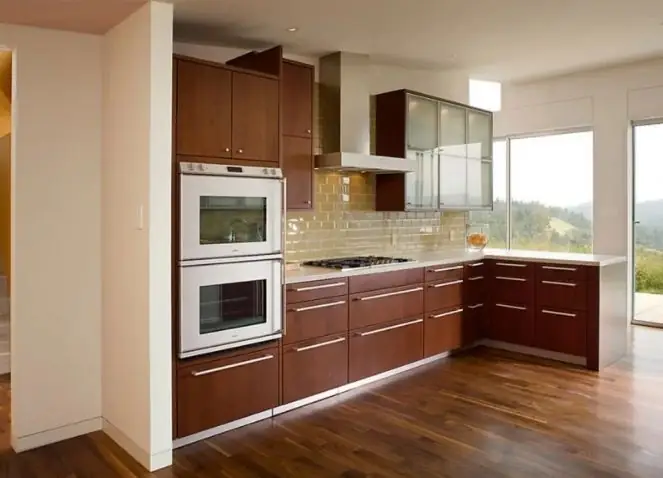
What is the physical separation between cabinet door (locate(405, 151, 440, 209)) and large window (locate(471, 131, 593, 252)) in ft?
6.68

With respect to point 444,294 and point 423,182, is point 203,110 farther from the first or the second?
point 444,294

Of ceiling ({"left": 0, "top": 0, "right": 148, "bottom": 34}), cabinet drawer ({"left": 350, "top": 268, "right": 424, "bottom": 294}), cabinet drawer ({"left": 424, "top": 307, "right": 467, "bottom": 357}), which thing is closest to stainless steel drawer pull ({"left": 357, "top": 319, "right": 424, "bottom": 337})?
cabinet drawer ({"left": 424, "top": 307, "right": 467, "bottom": 357})

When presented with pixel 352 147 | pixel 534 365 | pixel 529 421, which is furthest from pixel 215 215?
pixel 534 365

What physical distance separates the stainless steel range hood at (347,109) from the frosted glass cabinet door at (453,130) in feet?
2.67

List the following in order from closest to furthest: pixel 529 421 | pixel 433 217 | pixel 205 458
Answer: pixel 205 458, pixel 529 421, pixel 433 217

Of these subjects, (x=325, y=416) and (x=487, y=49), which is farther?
(x=487, y=49)

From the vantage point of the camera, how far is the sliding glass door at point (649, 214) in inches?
254

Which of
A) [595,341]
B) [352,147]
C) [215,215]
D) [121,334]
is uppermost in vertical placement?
[352,147]

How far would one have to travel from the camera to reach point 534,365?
5.00 m

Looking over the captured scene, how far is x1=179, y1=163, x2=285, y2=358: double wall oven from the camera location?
10.9ft

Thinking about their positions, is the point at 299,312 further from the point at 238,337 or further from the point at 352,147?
the point at 352,147

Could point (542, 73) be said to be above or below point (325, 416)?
above

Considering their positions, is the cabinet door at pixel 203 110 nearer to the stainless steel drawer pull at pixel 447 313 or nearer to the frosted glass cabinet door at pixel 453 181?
the stainless steel drawer pull at pixel 447 313

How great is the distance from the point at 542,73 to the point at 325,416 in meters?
4.48
